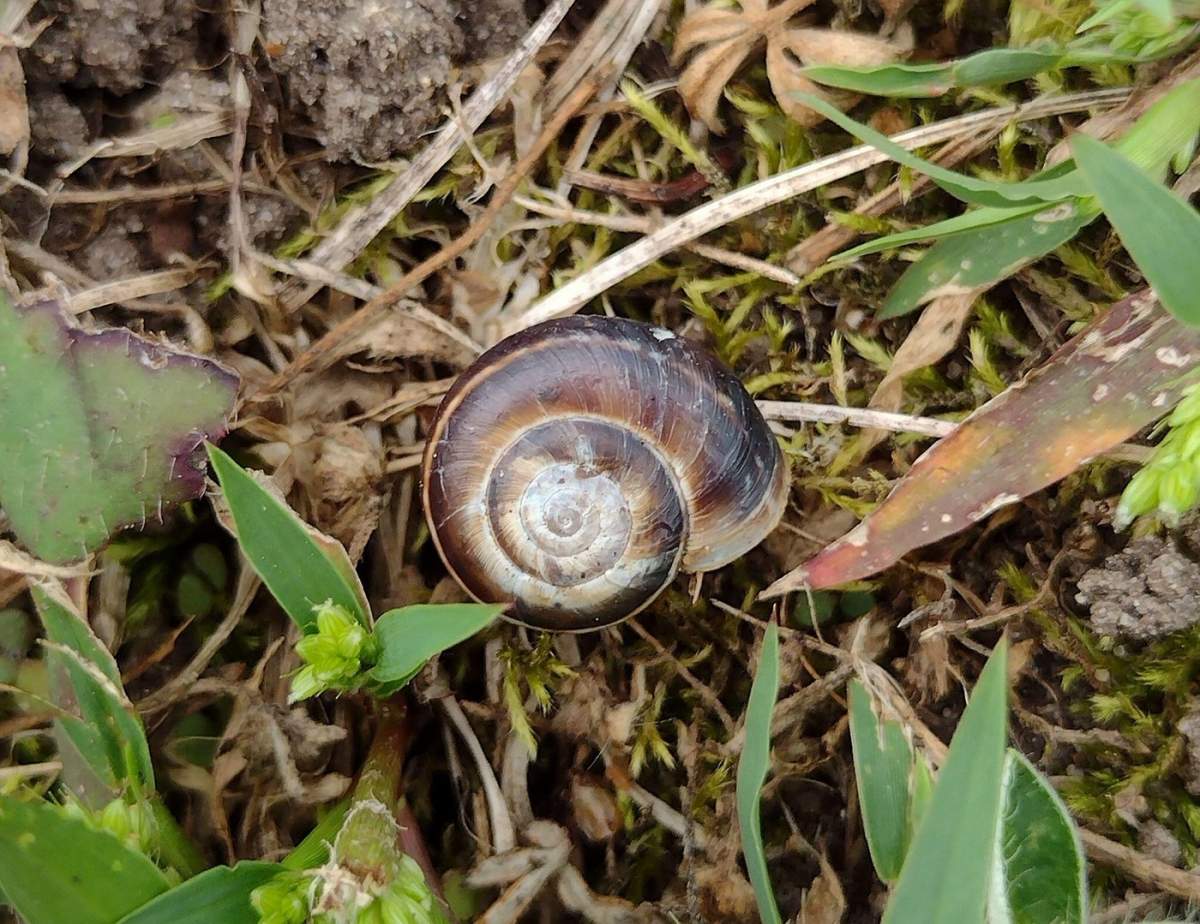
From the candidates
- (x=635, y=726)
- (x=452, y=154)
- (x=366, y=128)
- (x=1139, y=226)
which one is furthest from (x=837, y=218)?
(x=635, y=726)

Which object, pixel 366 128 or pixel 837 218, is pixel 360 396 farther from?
pixel 837 218

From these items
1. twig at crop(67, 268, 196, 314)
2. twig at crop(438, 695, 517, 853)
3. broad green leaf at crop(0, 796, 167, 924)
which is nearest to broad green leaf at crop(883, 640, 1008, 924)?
twig at crop(438, 695, 517, 853)

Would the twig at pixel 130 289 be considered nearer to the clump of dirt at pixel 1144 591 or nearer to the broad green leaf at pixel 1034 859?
the broad green leaf at pixel 1034 859

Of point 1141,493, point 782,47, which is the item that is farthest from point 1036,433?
point 782,47

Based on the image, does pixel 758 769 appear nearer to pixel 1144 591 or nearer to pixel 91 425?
pixel 1144 591

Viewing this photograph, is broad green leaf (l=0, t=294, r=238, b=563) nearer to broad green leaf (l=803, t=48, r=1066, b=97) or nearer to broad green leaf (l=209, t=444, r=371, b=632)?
broad green leaf (l=209, t=444, r=371, b=632)

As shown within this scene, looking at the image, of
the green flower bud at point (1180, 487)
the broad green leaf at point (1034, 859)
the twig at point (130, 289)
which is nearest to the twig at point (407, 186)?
the twig at point (130, 289)
